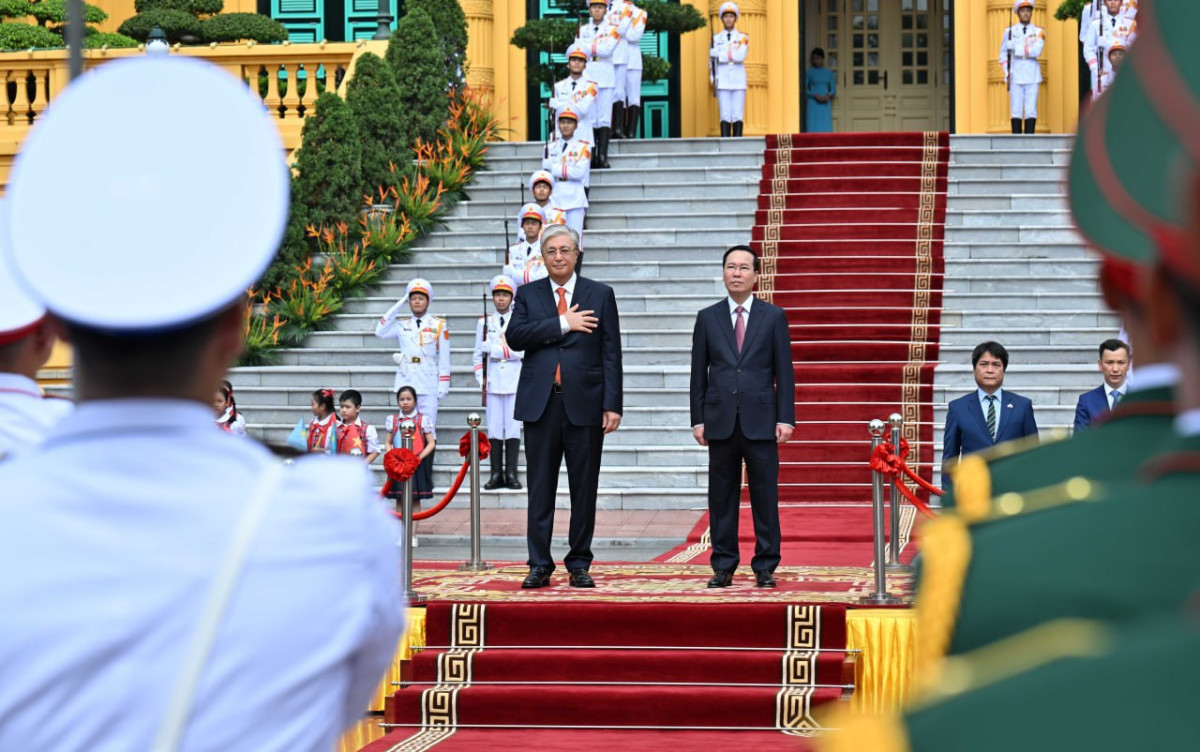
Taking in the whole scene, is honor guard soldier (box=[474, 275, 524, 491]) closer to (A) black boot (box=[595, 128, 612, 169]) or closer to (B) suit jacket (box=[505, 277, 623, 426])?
(B) suit jacket (box=[505, 277, 623, 426])

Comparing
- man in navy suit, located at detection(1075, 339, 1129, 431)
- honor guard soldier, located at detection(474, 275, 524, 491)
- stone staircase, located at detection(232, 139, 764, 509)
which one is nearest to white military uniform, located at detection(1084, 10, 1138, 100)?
stone staircase, located at detection(232, 139, 764, 509)

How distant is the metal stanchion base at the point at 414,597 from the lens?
28.8 ft

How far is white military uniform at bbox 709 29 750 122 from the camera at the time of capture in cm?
2073

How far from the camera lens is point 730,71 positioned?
68.2 feet

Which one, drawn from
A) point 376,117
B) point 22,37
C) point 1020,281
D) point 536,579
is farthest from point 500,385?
point 22,37

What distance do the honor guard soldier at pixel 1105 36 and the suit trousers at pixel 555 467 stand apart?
11.8 meters

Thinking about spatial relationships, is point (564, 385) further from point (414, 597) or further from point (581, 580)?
point (414, 597)

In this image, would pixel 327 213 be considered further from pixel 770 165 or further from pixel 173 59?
pixel 173 59

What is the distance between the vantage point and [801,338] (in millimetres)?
15547

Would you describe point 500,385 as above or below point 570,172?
below

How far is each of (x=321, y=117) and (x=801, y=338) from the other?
16.9ft

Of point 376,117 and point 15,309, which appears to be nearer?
point 15,309

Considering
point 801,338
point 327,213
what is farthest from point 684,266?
point 327,213

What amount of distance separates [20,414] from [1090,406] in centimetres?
710
